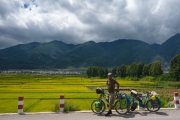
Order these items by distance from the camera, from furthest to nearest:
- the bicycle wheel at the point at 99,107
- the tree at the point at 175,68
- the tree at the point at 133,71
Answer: the tree at the point at 133,71
the tree at the point at 175,68
the bicycle wheel at the point at 99,107

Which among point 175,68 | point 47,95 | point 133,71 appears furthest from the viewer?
point 133,71

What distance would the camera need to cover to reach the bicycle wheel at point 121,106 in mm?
11023

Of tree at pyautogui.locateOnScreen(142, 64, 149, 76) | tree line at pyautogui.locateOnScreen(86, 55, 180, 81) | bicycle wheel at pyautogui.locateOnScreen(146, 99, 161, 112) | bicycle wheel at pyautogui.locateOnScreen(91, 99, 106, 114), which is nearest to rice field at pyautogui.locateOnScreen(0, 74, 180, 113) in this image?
bicycle wheel at pyautogui.locateOnScreen(91, 99, 106, 114)

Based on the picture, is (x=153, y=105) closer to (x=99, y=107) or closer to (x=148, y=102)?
(x=148, y=102)

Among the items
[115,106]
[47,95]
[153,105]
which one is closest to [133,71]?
[47,95]

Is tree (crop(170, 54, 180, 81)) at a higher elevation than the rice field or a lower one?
higher

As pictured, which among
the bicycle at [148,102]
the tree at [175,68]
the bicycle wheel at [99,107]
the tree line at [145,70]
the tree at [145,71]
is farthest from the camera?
the tree at [145,71]

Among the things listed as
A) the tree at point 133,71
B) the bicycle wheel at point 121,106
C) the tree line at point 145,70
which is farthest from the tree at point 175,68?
the bicycle wheel at point 121,106

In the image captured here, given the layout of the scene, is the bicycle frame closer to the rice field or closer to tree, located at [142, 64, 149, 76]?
the rice field

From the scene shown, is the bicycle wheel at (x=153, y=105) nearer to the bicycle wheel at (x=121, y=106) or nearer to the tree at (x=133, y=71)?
the bicycle wheel at (x=121, y=106)

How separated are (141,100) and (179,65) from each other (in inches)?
3386

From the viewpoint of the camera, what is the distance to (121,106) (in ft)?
36.2

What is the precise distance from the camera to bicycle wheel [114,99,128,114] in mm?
11023

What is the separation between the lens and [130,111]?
1153 cm
